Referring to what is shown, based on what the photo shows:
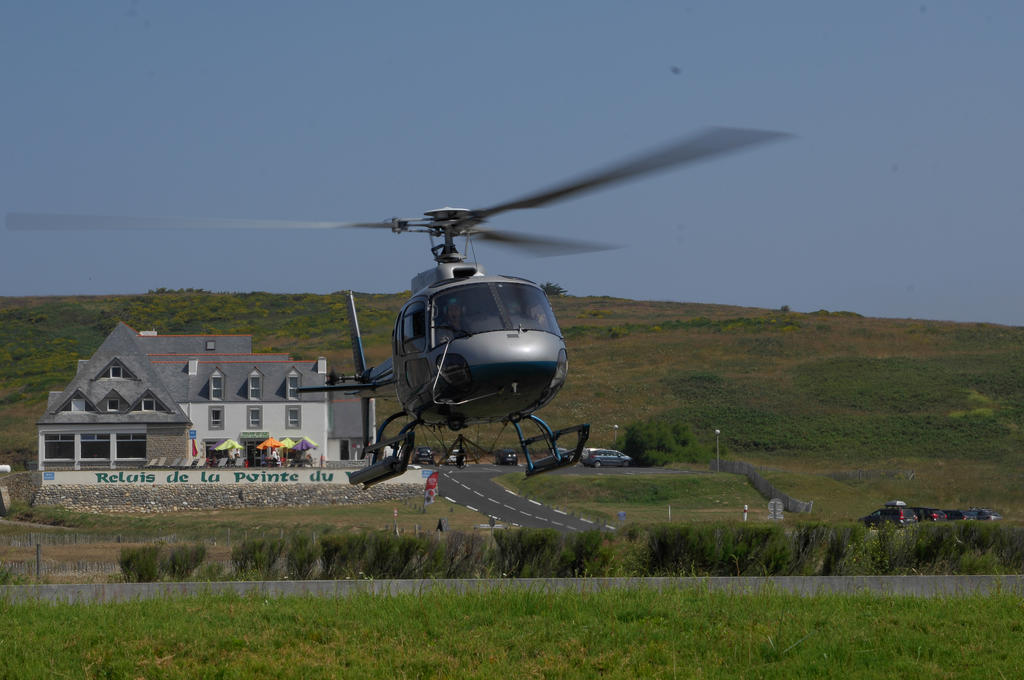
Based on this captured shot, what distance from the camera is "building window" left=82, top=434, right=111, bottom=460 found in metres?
62.4

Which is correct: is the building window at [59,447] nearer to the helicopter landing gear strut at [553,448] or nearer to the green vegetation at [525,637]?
the helicopter landing gear strut at [553,448]

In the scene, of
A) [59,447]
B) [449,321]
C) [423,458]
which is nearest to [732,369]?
[423,458]

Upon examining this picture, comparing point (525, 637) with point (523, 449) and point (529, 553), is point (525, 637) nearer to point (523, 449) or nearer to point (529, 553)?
point (523, 449)

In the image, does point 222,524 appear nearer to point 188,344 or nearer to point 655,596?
point 188,344

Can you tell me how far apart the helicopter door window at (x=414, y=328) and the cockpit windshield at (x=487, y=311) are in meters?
0.39

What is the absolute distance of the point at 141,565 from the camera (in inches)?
841

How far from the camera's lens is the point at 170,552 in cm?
2223

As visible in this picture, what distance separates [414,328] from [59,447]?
49.8 metres

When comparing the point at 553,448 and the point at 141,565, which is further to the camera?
the point at 141,565

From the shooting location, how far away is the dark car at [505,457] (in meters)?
74.4

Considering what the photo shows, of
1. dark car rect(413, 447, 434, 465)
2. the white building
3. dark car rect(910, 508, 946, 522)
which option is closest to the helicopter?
dark car rect(910, 508, 946, 522)

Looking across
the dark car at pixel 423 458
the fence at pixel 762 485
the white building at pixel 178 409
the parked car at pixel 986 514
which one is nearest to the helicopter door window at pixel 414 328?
the parked car at pixel 986 514

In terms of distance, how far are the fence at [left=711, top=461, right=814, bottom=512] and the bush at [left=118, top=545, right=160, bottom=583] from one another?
114 feet

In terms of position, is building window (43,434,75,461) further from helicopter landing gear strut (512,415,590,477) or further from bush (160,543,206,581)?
helicopter landing gear strut (512,415,590,477)
